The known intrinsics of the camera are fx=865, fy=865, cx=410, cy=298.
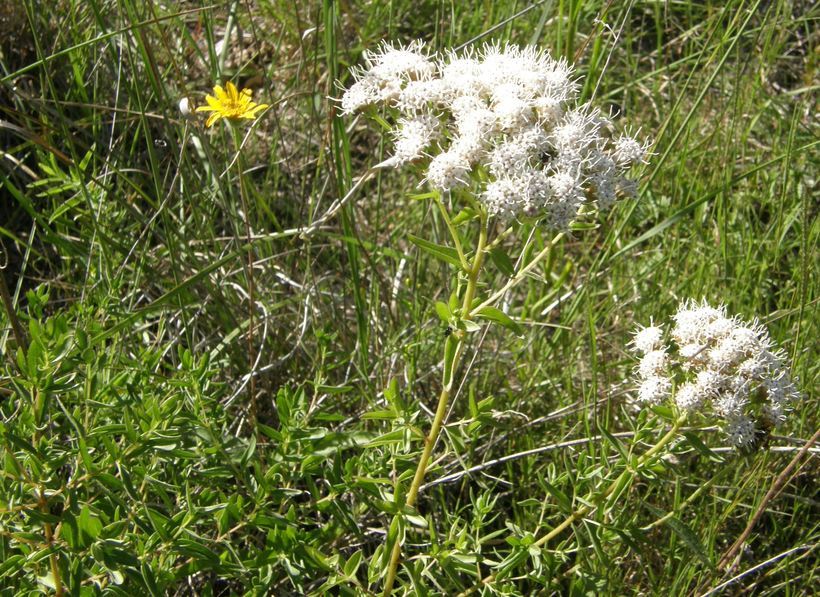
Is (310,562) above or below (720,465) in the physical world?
above

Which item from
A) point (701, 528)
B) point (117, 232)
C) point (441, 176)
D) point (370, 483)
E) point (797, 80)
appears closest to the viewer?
point (441, 176)

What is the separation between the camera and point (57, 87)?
3492 mm

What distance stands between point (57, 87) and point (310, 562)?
7.70 ft

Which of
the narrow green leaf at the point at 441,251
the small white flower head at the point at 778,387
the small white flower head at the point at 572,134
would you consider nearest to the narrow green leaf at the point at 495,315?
the narrow green leaf at the point at 441,251

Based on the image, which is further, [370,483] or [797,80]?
[797,80]

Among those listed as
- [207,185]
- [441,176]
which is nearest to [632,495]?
[441,176]

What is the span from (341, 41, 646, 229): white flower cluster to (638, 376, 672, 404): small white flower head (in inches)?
18.6

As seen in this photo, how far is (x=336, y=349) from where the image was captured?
9.50ft

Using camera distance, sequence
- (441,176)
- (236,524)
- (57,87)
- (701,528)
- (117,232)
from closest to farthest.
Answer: (441,176) → (236,524) → (701,528) → (117,232) → (57,87)

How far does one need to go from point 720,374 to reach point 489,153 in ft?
2.56

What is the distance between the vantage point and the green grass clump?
6.82 feet

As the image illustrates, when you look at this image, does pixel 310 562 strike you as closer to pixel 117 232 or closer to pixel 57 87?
pixel 117 232

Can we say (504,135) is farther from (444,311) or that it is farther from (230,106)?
(230,106)

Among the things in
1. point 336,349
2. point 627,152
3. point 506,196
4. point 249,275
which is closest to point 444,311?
Result: point 506,196
